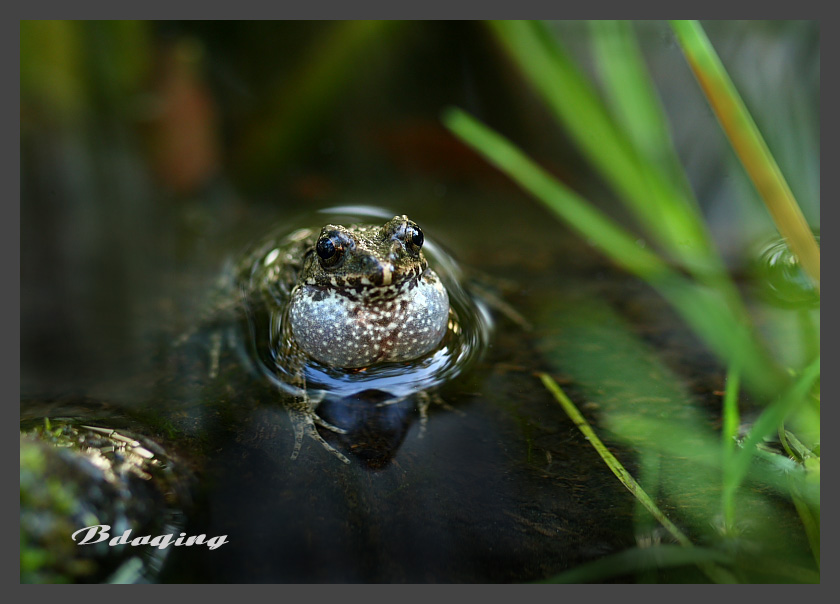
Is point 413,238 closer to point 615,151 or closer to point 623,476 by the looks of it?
point 615,151

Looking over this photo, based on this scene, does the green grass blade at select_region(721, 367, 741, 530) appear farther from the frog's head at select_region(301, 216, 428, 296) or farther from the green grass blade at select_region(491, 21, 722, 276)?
the frog's head at select_region(301, 216, 428, 296)

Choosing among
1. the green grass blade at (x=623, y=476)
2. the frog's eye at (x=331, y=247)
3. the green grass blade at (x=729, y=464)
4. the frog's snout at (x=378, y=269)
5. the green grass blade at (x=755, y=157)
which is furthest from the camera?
the frog's eye at (x=331, y=247)

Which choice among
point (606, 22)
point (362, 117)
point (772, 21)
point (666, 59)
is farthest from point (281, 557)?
point (772, 21)

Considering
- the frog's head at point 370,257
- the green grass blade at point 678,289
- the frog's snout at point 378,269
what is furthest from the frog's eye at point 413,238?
the green grass blade at point 678,289

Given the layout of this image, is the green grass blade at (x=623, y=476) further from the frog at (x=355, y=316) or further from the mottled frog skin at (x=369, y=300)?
the mottled frog skin at (x=369, y=300)

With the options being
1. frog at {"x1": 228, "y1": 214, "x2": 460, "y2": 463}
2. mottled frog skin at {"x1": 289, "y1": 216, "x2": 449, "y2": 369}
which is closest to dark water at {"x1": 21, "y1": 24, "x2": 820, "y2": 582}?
frog at {"x1": 228, "y1": 214, "x2": 460, "y2": 463}

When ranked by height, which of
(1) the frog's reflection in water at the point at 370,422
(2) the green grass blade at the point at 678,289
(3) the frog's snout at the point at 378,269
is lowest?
(1) the frog's reflection in water at the point at 370,422
